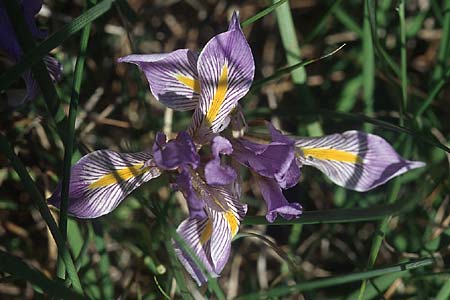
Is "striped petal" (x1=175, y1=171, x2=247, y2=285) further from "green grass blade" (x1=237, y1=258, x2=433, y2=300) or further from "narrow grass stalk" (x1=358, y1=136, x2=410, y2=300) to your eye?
"narrow grass stalk" (x1=358, y1=136, x2=410, y2=300)

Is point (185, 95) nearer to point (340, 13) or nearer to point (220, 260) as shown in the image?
point (220, 260)

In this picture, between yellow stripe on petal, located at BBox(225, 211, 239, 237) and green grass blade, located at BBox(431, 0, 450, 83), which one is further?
green grass blade, located at BBox(431, 0, 450, 83)

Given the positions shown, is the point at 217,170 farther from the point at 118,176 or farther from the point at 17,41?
the point at 17,41

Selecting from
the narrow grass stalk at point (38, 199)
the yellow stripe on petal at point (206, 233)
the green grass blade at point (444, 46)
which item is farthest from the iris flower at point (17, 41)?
the green grass blade at point (444, 46)

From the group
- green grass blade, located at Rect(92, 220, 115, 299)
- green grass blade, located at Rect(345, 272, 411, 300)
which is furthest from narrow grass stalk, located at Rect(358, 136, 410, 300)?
green grass blade, located at Rect(92, 220, 115, 299)

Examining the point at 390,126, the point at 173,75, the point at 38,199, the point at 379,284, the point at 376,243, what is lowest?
the point at 379,284

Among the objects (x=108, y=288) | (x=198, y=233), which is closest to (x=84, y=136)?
(x=108, y=288)

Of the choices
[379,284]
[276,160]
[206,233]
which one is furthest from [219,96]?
[379,284]
